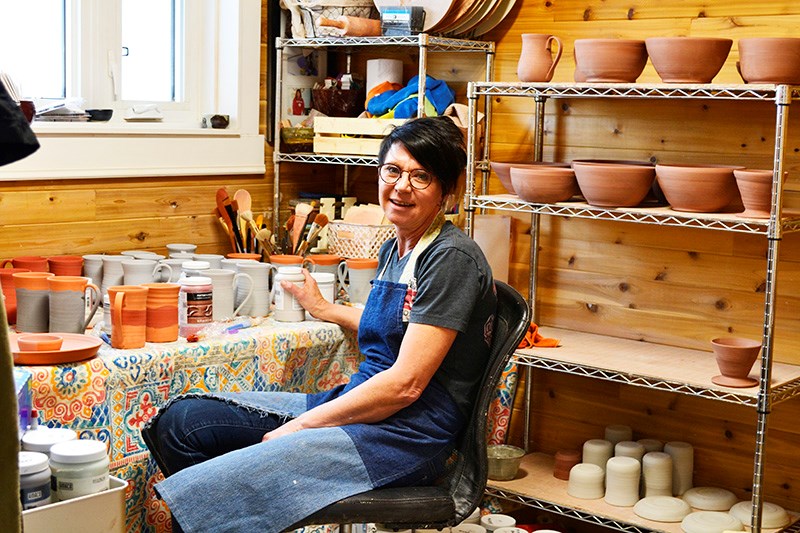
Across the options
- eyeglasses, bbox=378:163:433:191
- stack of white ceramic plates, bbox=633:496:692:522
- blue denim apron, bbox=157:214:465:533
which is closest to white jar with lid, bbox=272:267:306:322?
blue denim apron, bbox=157:214:465:533

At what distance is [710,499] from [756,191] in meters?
0.88

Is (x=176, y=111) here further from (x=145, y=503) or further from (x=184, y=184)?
(x=145, y=503)

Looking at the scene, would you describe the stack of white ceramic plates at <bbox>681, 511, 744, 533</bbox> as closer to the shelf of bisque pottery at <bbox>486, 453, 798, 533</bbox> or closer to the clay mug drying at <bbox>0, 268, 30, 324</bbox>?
the shelf of bisque pottery at <bbox>486, 453, 798, 533</bbox>

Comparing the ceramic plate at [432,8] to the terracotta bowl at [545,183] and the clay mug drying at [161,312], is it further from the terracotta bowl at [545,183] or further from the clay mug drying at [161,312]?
the clay mug drying at [161,312]

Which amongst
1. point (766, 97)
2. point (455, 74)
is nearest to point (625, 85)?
point (766, 97)

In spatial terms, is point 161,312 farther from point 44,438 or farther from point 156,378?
point 44,438

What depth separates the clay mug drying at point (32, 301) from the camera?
2.45 metres

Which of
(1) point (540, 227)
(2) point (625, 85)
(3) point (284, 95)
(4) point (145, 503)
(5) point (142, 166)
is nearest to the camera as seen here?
(4) point (145, 503)

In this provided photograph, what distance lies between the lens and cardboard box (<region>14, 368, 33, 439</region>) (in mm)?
2023

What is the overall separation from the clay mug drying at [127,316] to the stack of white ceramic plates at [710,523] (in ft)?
4.83

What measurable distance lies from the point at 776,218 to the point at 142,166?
70.7 inches

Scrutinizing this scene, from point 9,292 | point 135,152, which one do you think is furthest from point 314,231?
point 9,292

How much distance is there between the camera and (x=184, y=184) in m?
3.29

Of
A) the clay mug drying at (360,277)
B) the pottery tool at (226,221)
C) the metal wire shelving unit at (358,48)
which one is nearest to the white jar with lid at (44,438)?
the clay mug drying at (360,277)
